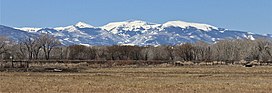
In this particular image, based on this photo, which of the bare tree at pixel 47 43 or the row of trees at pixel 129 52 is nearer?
the row of trees at pixel 129 52

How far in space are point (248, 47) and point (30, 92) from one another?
170296 mm

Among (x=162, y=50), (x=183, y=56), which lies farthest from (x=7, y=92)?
(x=162, y=50)

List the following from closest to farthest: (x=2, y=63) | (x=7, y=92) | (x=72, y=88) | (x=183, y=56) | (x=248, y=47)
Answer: (x=7, y=92) < (x=72, y=88) < (x=2, y=63) < (x=183, y=56) < (x=248, y=47)

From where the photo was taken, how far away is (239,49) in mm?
195875

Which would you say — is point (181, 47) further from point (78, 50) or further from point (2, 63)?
point (2, 63)

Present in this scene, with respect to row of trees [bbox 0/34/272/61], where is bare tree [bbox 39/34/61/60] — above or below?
above

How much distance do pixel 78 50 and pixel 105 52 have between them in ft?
30.3

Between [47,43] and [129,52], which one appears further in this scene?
[47,43]

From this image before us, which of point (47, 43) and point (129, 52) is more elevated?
point (47, 43)

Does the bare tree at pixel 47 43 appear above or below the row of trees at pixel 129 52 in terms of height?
above

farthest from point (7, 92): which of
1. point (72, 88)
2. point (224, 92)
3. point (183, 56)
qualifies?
point (183, 56)

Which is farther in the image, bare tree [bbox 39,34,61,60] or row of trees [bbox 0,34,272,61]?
bare tree [bbox 39,34,61,60]

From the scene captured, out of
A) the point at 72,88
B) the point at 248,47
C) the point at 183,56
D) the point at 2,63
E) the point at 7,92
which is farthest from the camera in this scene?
the point at 248,47

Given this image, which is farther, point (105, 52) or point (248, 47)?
point (248, 47)
